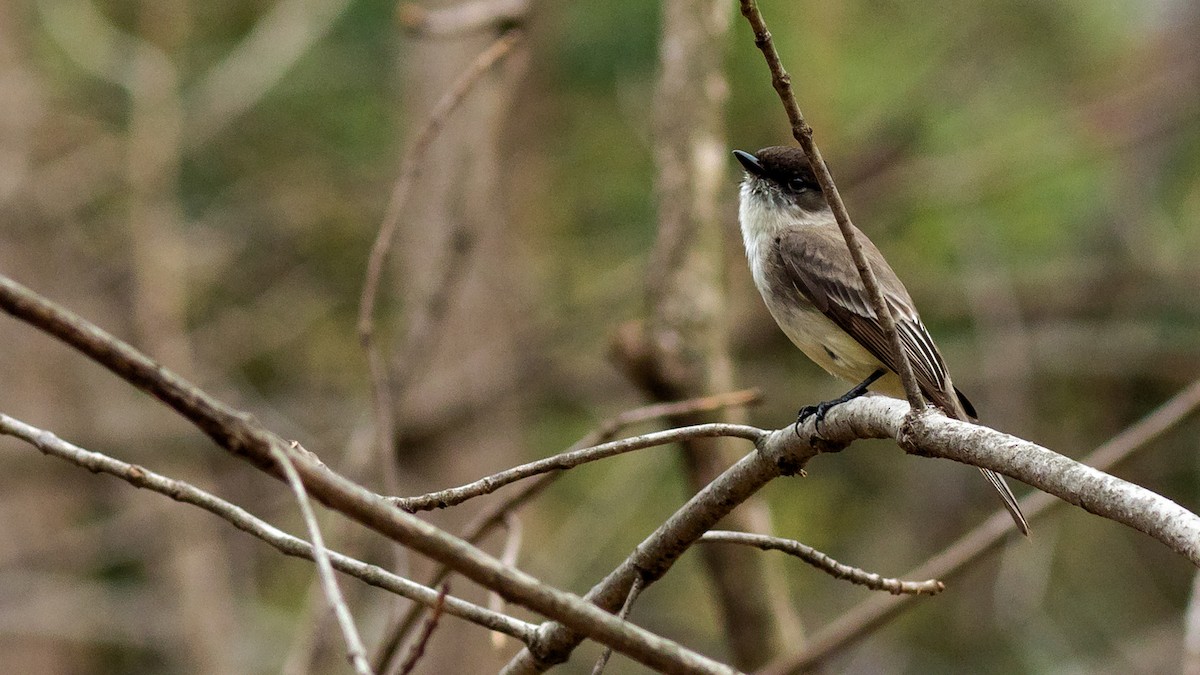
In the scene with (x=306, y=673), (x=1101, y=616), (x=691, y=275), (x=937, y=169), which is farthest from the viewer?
(x=1101, y=616)

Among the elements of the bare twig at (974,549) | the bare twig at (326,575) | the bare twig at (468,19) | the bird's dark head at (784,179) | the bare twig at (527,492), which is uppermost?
the bare twig at (468,19)

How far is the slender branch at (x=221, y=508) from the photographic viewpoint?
6.31ft

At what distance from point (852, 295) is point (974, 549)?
98 centimetres

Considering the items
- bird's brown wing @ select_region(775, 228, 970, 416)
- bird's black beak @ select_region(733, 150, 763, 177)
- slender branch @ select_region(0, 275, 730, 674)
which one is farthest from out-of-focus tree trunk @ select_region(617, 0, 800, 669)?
slender branch @ select_region(0, 275, 730, 674)

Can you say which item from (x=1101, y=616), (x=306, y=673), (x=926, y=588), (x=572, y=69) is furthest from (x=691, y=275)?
(x=1101, y=616)

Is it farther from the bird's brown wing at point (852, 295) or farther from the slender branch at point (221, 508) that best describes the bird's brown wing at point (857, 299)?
the slender branch at point (221, 508)

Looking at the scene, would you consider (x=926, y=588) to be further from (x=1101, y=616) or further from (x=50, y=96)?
(x=50, y=96)

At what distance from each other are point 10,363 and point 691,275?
21.5ft

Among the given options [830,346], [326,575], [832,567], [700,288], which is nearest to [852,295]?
[830,346]

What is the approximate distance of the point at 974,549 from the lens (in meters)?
4.56

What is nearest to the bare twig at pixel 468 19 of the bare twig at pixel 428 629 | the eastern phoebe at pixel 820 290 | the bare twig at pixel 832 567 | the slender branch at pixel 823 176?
the eastern phoebe at pixel 820 290

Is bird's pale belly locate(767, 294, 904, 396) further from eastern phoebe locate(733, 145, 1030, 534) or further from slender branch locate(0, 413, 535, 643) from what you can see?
slender branch locate(0, 413, 535, 643)

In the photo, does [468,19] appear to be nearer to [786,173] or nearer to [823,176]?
[786,173]

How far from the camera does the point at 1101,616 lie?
893 cm
